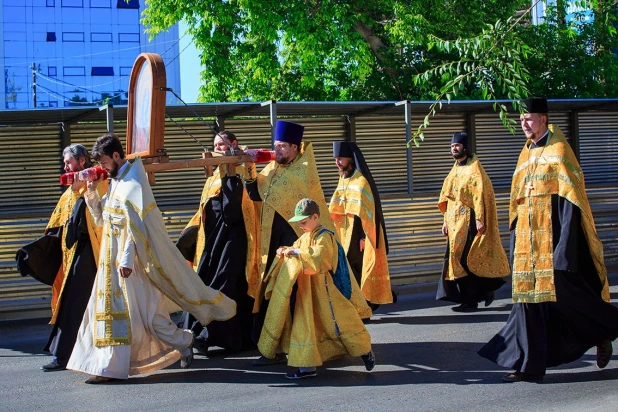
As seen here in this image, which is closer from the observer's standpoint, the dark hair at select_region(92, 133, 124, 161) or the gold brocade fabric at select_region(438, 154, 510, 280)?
the dark hair at select_region(92, 133, 124, 161)

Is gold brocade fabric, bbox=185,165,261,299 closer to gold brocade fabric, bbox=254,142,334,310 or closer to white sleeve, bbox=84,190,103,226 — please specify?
gold brocade fabric, bbox=254,142,334,310

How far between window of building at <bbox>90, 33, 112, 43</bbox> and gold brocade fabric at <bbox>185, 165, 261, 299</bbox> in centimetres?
5125

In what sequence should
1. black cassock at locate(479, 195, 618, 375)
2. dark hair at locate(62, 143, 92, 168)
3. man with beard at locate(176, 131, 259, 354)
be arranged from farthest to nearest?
man with beard at locate(176, 131, 259, 354)
dark hair at locate(62, 143, 92, 168)
black cassock at locate(479, 195, 618, 375)

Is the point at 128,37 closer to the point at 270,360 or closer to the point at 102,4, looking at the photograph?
the point at 102,4

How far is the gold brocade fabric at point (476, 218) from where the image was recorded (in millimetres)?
11516

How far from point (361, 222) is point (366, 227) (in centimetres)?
8

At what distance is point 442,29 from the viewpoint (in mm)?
18453

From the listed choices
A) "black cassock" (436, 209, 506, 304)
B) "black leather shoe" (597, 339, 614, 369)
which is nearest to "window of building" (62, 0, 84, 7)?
"black cassock" (436, 209, 506, 304)

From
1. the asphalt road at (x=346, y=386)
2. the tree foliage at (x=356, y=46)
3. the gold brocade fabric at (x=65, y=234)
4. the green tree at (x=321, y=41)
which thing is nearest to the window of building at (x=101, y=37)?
the green tree at (x=321, y=41)

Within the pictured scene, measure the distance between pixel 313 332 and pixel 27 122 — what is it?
22.1ft

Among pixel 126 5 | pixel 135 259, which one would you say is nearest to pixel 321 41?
pixel 135 259

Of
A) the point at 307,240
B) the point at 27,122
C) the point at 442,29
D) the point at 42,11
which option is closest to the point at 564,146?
the point at 307,240

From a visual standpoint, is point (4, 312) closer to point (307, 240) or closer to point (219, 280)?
point (219, 280)

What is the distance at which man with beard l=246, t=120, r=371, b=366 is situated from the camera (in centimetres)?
837
